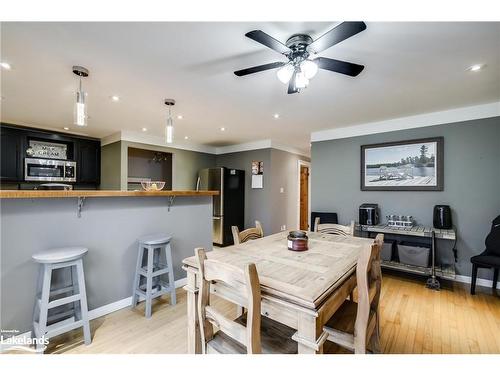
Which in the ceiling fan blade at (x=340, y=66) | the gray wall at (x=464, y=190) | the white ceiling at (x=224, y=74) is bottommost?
the gray wall at (x=464, y=190)

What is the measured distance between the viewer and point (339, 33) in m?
1.30

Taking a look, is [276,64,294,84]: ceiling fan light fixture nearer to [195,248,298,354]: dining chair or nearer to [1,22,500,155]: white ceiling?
[1,22,500,155]: white ceiling

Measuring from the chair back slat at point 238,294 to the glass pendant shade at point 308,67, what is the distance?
1366mm

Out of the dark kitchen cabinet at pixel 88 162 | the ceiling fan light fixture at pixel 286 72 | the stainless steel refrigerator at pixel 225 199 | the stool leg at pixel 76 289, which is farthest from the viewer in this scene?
the stainless steel refrigerator at pixel 225 199

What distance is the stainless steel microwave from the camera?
3.94 metres

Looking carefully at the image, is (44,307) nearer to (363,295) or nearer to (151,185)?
(151,185)

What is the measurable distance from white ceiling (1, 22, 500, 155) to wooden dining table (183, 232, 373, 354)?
1531mm

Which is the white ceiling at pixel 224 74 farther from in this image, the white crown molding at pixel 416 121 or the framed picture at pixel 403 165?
the framed picture at pixel 403 165

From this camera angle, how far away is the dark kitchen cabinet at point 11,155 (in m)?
3.72

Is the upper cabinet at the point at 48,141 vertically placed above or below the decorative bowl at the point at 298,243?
above

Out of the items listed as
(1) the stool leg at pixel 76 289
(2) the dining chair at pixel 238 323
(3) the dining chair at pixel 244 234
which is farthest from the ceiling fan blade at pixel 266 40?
(1) the stool leg at pixel 76 289

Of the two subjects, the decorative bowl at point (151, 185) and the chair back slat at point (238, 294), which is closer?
the chair back slat at point (238, 294)
